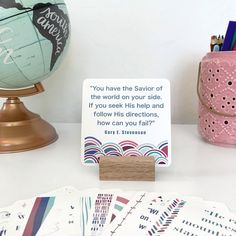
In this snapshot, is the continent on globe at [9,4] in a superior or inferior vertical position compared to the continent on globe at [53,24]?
superior

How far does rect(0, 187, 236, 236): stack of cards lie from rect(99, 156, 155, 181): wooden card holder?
5 cm

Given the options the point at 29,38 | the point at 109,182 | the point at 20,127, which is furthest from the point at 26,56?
the point at 109,182

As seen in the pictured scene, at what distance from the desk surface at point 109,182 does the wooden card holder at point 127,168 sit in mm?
11

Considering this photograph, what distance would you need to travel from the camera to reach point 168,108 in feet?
1.83

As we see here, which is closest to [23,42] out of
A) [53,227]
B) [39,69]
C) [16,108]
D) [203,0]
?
[39,69]

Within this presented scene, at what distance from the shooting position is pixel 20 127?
688 mm

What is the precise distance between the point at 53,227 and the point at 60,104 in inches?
22.3

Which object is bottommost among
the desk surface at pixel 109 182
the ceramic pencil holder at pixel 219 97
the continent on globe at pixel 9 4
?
the desk surface at pixel 109 182

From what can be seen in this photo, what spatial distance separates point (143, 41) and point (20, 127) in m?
0.40

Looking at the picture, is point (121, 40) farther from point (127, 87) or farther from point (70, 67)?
point (127, 87)

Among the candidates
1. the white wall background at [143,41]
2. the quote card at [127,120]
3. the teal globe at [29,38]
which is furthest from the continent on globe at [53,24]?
the white wall background at [143,41]

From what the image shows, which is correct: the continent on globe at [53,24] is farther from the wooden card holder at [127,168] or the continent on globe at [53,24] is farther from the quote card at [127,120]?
the wooden card holder at [127,168]

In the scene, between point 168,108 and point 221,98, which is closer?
point 168,108

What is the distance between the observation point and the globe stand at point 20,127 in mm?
668
